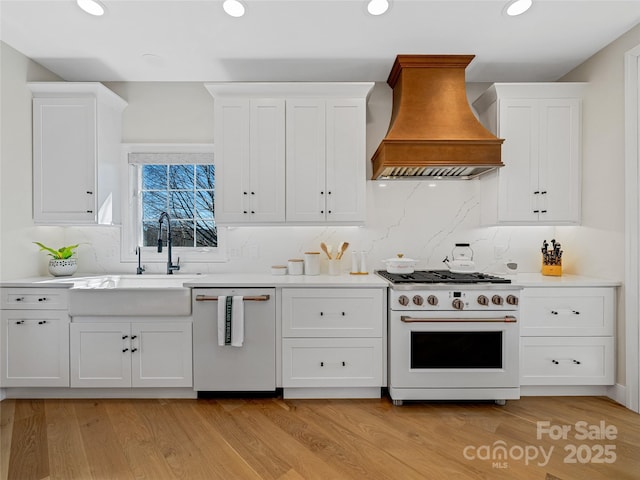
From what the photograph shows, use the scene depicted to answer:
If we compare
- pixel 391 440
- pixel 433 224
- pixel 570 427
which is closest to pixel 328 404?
pixel 391 440

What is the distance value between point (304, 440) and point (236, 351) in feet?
2.60

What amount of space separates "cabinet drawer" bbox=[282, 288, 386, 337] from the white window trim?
41.9 inches

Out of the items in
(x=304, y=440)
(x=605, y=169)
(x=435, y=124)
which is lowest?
(x=304, y=440)

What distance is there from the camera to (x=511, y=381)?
2301mm

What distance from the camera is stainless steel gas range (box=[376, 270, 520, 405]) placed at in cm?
230

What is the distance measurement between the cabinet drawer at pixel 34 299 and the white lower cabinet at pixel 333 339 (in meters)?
1.68

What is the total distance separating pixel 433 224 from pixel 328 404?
6.10ft

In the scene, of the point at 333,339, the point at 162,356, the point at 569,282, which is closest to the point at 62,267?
the point at 162,356

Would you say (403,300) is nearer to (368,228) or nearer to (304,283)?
(304,283)

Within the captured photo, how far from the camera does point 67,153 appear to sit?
8.84 feet

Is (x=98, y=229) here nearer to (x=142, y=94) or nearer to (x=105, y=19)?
(x=142, y=94)

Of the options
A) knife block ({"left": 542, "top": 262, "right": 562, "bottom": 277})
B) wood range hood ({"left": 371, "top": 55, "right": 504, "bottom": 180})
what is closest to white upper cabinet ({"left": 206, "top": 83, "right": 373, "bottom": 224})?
wood range hood ({"left": 371, "top": 55, "right": 504, "bottom": 180})

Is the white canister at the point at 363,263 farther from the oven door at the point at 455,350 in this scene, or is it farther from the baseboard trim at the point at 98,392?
the baseboard trim at the point at 98,392

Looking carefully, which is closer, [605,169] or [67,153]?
[605,169]
